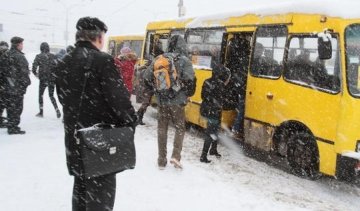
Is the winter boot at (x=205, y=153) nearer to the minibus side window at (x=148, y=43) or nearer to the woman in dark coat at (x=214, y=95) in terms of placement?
the woman in dark coat at (x=214, y=95)

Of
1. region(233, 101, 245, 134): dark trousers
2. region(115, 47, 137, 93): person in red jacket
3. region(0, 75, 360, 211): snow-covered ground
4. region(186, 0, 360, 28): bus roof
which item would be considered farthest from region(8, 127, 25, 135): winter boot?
region(186, 0, 360, 28): bus roof

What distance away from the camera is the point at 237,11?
29.7ft

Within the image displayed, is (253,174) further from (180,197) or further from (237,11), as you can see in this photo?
(237,11)

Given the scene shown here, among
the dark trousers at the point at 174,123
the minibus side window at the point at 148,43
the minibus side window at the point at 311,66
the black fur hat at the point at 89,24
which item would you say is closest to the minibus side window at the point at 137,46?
the minibus side window at the point at 148,43

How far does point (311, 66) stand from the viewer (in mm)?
6809

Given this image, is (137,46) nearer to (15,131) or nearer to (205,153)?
(15,131)

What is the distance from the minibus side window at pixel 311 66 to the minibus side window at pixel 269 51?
273mm

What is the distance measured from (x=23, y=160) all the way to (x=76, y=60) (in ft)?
13.4

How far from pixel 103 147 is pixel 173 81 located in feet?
9.32

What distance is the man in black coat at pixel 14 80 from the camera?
866cm

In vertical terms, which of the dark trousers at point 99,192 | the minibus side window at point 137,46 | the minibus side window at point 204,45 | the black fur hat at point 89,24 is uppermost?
the black fur hat at point 89,24

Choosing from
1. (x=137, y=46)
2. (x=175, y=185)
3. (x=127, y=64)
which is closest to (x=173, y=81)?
(x=175, y=185)

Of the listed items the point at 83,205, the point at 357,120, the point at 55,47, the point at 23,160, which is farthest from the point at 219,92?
the point at 55,47

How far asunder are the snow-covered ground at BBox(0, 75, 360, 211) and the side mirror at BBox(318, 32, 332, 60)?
191 centimetres
